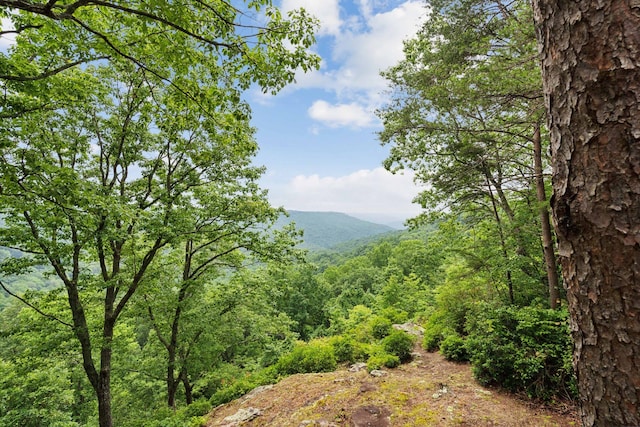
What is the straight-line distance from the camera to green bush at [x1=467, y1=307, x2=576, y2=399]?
416cm

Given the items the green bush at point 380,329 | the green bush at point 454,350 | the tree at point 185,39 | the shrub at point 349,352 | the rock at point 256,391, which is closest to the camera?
the tree at point 185,39

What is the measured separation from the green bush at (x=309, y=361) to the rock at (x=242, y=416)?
226 centimetres

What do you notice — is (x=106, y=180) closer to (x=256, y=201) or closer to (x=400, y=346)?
(x=256, y=201)

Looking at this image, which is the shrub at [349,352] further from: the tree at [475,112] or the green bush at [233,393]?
the tree at [475,112]

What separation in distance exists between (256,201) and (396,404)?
649cm

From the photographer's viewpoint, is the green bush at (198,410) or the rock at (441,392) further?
the green bush at (198,410)

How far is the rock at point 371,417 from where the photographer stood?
12.8 ft

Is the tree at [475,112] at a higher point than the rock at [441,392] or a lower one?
higher

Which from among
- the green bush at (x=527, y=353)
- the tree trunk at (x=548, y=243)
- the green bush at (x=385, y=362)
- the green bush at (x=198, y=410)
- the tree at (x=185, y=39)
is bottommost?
the green bush at (x=198, y=410)

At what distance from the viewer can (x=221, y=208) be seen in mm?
8727

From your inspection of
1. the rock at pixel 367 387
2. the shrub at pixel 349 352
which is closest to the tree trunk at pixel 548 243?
the rock at pixel 367 387

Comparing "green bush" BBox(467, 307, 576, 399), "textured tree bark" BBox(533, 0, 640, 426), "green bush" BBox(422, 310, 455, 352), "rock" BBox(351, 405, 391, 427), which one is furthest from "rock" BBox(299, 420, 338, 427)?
"green bush" BBox(422, 310, 455, 352)

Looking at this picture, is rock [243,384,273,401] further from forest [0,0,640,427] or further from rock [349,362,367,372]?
rock [349,362,367,372]

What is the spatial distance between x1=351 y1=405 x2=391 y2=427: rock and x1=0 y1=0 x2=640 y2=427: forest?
1984mm
